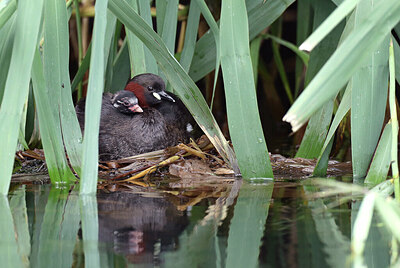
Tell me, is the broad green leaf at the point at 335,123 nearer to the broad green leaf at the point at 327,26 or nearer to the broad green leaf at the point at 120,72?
the broad green leaf at the point at 327,26

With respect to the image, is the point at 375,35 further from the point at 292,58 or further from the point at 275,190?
the point at 292,58

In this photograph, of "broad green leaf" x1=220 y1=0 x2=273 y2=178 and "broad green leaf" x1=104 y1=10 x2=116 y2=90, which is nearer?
"broad green leaf" x1=220 y1=0 x2=273 y2=178

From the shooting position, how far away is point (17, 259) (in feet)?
6.78

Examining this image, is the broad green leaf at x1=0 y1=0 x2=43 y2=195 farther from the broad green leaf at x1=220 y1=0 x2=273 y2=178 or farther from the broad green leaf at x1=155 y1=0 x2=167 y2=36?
the broad green leaf at x1=155 y1=0 x2=167 y2=36

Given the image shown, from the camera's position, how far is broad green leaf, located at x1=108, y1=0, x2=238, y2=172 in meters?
3.12

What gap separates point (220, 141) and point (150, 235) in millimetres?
1355

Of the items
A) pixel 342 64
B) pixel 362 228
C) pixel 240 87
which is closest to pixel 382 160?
pixel 240 87

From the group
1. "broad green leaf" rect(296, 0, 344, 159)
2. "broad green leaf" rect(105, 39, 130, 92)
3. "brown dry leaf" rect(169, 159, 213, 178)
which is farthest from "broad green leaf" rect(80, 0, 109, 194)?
"broad green leaf" rect(105, 39, 130, 92)

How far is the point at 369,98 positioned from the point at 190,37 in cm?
134

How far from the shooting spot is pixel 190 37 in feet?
13.6

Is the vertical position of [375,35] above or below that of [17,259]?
above

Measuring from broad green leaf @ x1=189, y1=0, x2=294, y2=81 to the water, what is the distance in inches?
48.7

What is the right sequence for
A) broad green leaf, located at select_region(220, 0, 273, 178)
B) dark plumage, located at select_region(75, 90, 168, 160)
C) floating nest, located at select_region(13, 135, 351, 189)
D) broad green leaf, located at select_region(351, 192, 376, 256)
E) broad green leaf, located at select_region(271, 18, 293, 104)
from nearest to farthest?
broad green leaf, located at select_region(351, 192, 376, 256) < broad green leaf, located at select_region(220, 0, 273, 178) < floating nest, located at select_region(13, 135, 351, 189) < dark plumage, located at select_region(75, 90, 168, 160) < broad green leaf, located at select_region(271, 18, 293, 104)

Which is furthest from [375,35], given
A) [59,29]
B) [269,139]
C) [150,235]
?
[269,139]
